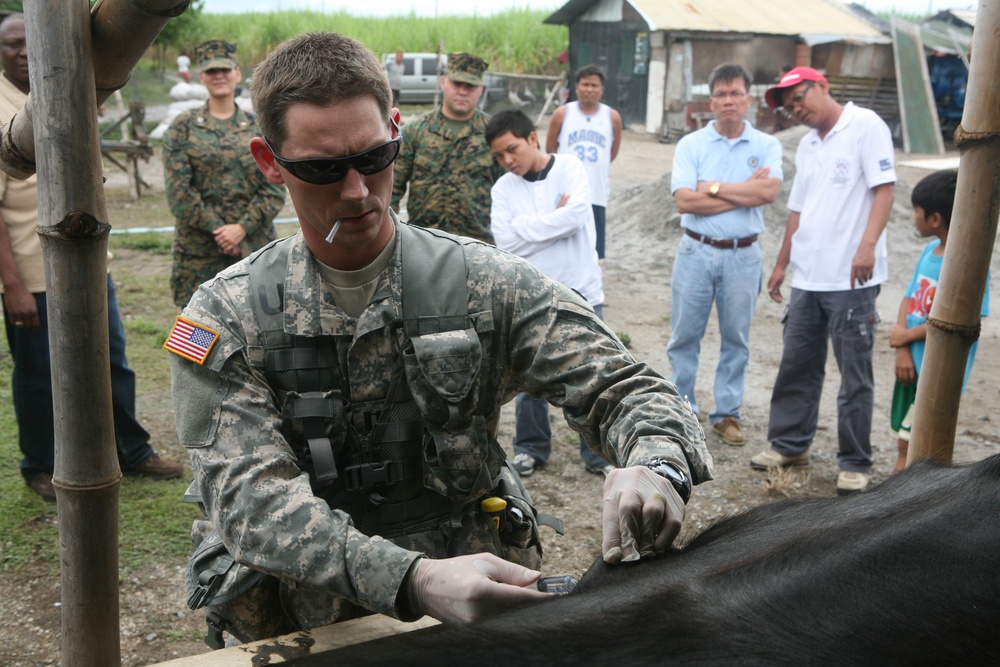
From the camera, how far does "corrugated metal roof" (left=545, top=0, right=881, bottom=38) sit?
21.9 metres

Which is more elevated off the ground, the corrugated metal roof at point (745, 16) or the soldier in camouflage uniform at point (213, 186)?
the corrugated metal roof at point (745, 16)

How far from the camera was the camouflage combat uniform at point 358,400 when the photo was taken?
1.71 meters

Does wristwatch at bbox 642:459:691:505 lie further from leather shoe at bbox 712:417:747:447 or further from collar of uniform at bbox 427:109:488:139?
collar of uniform at bbox 427:109:488:139

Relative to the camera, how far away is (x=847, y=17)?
80.5 feet

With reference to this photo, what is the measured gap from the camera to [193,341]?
74.7 inches

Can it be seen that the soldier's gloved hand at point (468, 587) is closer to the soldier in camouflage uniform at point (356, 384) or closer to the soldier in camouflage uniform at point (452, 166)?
the soldier in camouflage uniform at point (356, 384)

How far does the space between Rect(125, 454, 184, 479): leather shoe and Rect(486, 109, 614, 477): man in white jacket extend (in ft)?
5.99

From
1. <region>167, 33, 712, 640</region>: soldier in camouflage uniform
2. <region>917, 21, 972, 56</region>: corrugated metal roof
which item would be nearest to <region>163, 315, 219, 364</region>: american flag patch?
<region>167, 33, 712, 640</region>: soldier in camouflage uniform

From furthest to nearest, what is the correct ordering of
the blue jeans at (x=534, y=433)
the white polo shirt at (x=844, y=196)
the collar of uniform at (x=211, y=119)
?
the collar of uniform at (x=211, y=119) → the blue jeans at (x=534, y=433) → the white polo shirt at (x=844, y=196)

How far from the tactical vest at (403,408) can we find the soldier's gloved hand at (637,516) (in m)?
0.49

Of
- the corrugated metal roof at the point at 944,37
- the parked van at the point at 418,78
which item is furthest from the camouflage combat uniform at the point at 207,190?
the parked van at the point at 418,78

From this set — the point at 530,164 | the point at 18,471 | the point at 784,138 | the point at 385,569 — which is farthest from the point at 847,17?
the point at 385,569

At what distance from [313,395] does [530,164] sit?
120 inches

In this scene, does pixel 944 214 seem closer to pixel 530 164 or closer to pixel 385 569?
pixel 530 164
